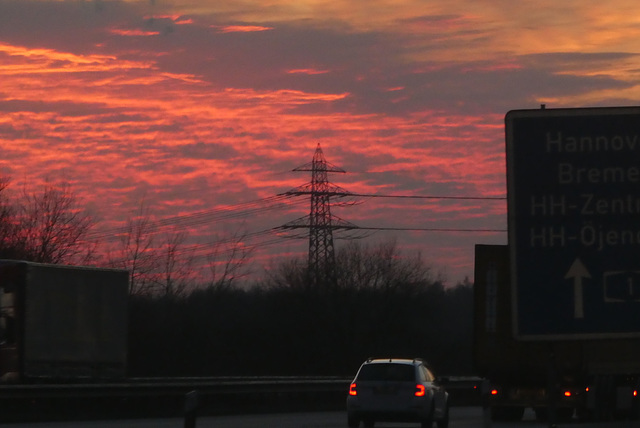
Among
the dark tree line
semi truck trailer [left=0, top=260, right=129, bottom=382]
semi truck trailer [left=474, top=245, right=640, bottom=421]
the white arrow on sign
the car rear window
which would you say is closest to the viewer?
the white arrow on sign

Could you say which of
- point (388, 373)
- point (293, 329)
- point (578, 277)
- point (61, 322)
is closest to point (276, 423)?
point (388, 373)

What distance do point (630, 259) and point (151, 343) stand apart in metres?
53.0

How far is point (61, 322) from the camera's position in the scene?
30.3m

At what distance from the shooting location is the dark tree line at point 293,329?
6400cm

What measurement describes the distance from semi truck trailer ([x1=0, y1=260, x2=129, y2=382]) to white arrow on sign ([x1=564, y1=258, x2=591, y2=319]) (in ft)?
69.3

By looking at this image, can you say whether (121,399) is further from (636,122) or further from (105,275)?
(636,122)

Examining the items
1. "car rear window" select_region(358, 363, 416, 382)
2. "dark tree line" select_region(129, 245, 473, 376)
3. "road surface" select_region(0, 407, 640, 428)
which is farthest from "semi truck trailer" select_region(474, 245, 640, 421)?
"dark tree line" select_region(129, 245, 473, 376)

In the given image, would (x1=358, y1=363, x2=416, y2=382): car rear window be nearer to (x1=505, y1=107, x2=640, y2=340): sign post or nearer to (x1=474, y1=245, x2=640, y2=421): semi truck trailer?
(x1=474, y1=245, x2=640, y2=421): semi truck trailer

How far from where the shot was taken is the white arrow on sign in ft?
34.0

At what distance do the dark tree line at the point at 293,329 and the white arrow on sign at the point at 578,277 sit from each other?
48.8 meters

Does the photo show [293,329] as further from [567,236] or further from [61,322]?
[567,236]

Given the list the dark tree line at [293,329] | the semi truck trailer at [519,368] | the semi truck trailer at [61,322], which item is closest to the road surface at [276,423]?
the semi truck trailer at [519,368]

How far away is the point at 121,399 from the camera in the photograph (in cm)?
2797

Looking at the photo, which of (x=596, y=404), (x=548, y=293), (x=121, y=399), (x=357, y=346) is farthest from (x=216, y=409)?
(x=357, y=346)
